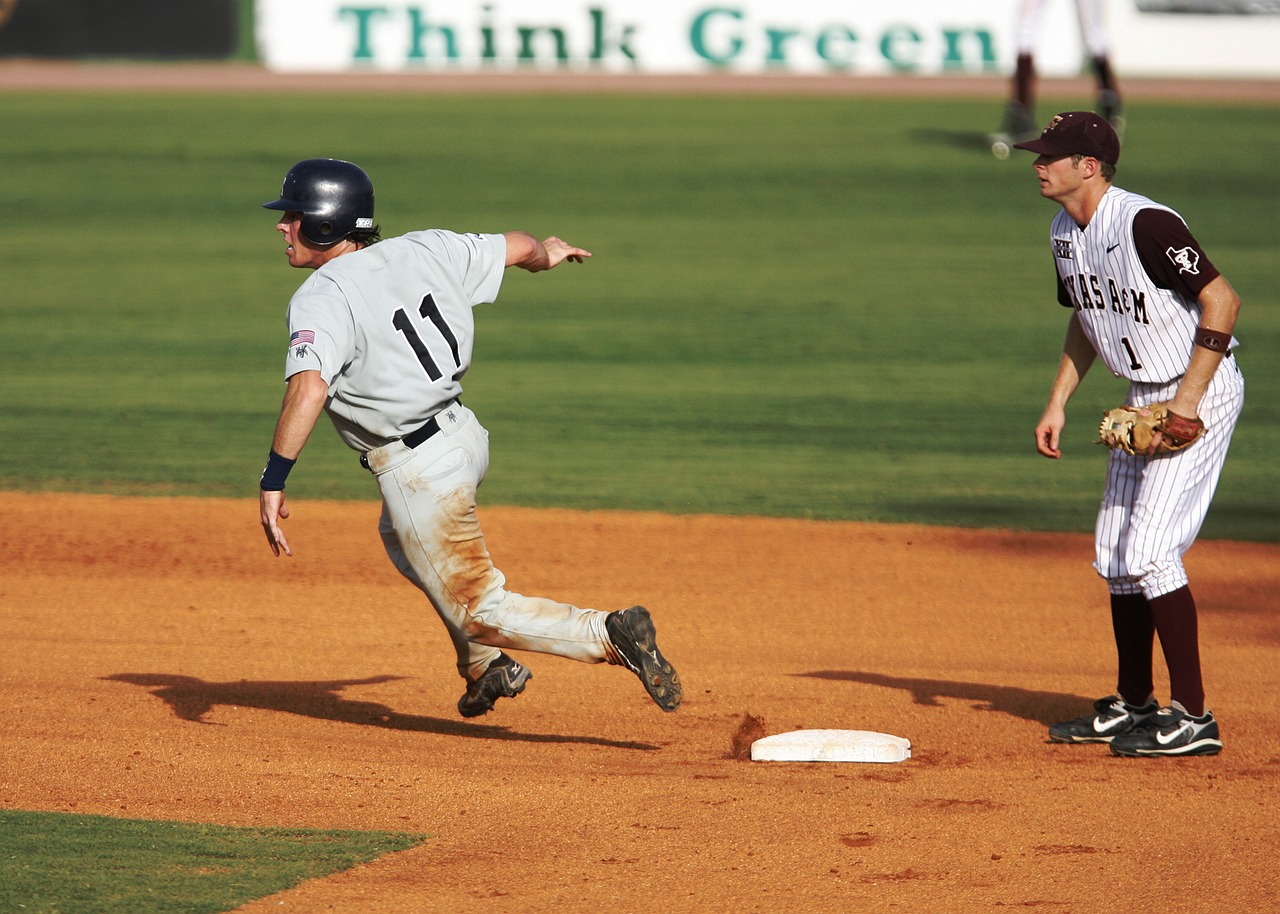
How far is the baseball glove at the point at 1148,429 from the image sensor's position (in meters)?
5.02

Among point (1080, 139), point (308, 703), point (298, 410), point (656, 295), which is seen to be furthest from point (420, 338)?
point (656, 295)

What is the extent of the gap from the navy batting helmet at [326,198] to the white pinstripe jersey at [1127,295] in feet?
7.40

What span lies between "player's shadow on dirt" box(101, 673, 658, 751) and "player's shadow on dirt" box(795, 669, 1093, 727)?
3.79 feet

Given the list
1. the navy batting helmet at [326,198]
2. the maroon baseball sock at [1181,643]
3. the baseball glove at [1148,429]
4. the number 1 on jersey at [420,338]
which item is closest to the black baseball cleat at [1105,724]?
the maroon baseball sock at [1181,643]

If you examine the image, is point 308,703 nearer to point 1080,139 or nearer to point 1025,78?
point 1080,139

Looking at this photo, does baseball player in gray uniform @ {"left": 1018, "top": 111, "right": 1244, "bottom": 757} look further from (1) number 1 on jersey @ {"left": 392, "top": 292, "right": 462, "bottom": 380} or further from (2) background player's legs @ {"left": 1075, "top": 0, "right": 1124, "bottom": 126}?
(2) background player's legs @ {"left": 1075, "top": 0, "right": 1124, "bottom": 126}

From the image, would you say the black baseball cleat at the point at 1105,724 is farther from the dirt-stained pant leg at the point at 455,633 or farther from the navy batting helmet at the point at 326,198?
the navy batting helmet at the point at 326,198

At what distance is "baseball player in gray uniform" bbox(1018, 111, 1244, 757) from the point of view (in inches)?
198

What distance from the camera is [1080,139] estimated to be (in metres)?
5.16

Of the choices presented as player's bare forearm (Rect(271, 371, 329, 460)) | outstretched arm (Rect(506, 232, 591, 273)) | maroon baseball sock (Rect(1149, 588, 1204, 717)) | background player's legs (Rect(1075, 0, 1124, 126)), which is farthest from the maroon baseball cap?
background player's legs (Rect(1075, 0, 1124, 126))

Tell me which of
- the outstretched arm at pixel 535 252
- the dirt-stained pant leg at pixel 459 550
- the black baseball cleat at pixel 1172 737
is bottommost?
the black baseball cleat at pixel 1172 737

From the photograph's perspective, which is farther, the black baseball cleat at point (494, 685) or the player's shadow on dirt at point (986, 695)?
the player's shadow on dirt at point (986, 695)

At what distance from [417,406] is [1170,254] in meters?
2.34

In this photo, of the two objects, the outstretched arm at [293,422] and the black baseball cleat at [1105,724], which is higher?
the outstretched arm at [293,422]
